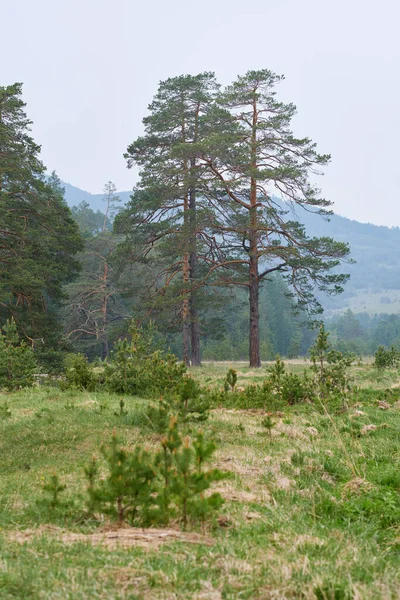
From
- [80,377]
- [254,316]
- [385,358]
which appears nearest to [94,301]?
[254,316]

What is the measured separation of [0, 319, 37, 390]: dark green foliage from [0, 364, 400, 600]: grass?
502cm

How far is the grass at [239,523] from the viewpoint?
9.57 feet

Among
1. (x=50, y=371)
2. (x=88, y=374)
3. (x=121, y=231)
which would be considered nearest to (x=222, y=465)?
(x=88, y=374)

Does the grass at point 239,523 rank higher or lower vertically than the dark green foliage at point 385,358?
lower

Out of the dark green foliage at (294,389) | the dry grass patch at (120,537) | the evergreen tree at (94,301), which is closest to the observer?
the dry grass patch at (120,537)

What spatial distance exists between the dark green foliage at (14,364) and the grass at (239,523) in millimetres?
5019

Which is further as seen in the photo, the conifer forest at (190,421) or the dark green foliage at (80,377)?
the dark green foliage at (80,377)

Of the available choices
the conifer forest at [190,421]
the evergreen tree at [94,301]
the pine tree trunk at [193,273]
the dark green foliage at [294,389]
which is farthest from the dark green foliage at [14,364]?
the evergreen tree at [94,301]

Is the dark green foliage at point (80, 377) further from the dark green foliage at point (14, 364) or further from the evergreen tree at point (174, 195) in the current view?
the evergreen tree at point (174, 195)

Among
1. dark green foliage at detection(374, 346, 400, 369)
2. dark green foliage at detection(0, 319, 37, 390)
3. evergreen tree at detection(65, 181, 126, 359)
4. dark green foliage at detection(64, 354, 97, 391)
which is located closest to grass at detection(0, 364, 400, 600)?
dark green foliage at detection(64, 354, 97, 391)

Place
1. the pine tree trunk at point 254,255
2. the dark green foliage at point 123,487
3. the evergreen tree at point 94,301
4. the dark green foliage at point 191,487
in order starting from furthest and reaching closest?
1. the evergreen tree at point 94,301
2. the pine tree trunk at point 254,255
3. the dark green foliage at point 123,487
4. the dark green foliage at point 191,487

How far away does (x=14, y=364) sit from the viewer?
13969mm

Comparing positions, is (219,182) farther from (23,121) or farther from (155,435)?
(155,435)

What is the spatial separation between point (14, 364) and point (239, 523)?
36.0 ft
